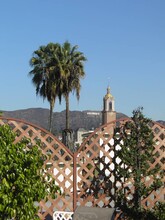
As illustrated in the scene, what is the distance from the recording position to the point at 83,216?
6.92 m

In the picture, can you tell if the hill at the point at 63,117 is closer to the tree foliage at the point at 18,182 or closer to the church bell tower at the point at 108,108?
the church bell tower at the point at 108,108

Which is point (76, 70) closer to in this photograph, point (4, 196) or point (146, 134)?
point (146, 134)

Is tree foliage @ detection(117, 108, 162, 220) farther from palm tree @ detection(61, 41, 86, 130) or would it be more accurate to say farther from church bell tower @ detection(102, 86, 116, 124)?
church bell tower @ detection(102, 86, 116, 124)

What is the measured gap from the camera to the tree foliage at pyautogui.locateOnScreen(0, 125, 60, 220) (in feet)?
15.2

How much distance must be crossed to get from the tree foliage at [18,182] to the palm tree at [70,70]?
19.0 m

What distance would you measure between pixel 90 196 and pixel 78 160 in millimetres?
753

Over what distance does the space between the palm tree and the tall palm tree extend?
379mm

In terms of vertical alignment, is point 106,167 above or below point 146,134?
below

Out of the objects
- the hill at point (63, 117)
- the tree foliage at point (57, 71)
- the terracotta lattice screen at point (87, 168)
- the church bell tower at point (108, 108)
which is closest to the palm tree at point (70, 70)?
the tree foliage at point (57, 71)

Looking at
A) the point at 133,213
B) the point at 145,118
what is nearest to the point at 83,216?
the point at 133,213

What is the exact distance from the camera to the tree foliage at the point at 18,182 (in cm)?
463

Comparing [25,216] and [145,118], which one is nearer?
[25,216]

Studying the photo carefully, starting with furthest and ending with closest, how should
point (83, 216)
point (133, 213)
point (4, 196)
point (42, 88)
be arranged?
1. point (42, 88)
2. point (133, 213)
3. point (83, 216)
4. point (4, 196)

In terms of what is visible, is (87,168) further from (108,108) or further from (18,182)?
(108,108)
